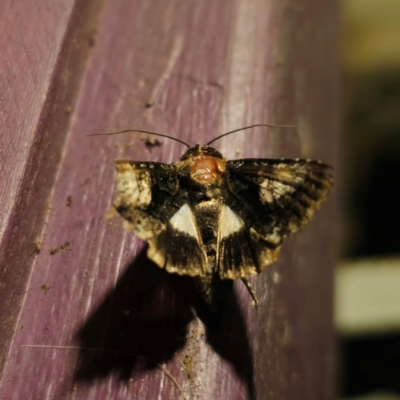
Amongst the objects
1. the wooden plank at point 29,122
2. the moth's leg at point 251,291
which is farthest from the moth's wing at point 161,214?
the wooden plank at point 29,122

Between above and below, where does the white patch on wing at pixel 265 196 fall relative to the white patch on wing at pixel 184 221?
above

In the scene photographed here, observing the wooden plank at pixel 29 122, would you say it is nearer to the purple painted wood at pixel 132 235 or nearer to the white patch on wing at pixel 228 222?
the purple painted wood at pixel 132 235

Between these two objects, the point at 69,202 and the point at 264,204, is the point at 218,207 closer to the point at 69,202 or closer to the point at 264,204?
the point at 264,204

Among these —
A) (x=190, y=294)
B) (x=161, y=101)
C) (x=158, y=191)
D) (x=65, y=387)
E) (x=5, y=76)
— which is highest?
Answer: (x=161, y=101)

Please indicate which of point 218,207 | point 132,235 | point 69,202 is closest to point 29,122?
point 69,202

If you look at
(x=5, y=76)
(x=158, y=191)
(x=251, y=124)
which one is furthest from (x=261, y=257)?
(x=5, y=76)

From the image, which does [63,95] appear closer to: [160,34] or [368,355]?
[160,34]
